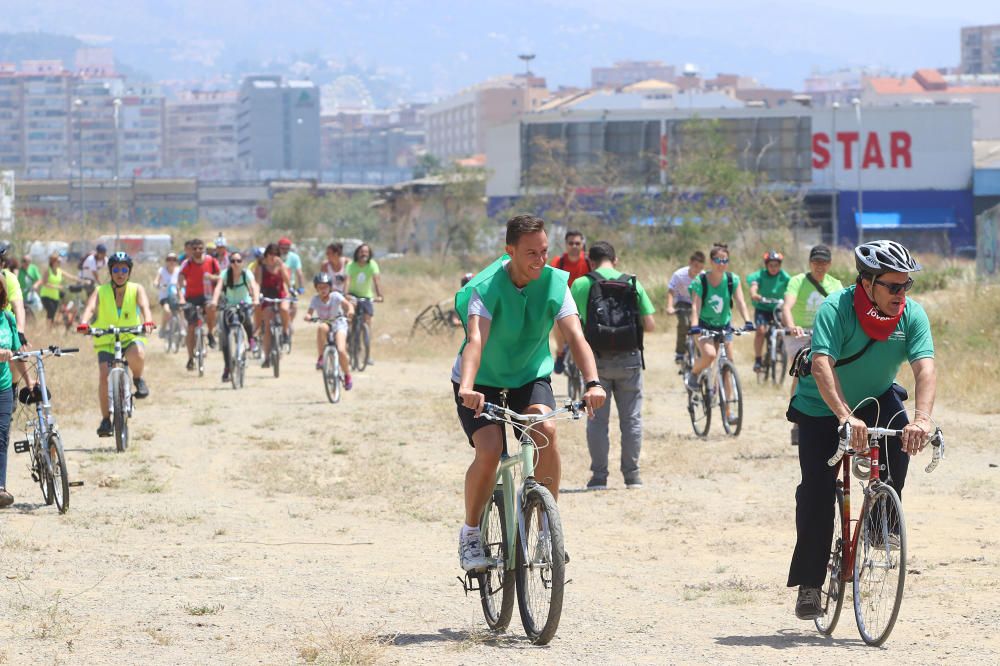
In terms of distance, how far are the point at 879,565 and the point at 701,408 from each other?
348 inches

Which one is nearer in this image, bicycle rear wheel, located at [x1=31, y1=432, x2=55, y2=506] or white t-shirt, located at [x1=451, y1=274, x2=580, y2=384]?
white t-shirt, located at [x1=451, y1=274, x2=580, y2=384]

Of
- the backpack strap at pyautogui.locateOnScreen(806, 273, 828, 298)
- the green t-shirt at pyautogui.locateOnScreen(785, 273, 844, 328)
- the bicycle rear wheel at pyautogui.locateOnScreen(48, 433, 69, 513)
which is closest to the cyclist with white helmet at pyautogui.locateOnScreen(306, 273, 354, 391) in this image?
the green t-shirt at pyautogui.locateOnScreen(785, 273, 844, 328)

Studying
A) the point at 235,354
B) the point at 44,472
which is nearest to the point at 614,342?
the point at 44,472

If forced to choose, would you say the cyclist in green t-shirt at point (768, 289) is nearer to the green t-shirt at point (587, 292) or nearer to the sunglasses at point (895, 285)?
the green t-shirt at point (587, 292)

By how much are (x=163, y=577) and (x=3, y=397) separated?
2.49 metres

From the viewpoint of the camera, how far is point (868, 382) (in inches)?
267

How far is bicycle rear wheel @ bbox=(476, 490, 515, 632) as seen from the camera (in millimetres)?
6992

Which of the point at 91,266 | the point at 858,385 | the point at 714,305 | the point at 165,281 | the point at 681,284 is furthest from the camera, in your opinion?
the point at 91,266

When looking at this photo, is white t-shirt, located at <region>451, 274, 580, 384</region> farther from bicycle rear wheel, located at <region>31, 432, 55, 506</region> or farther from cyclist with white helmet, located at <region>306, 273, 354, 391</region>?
cyclist with white helmet, located at <region>306, 273, 354, 391</region>

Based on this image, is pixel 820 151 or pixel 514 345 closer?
pixel 514 345

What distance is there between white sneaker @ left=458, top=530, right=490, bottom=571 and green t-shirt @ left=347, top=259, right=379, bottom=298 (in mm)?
15920

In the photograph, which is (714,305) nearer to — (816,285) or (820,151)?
(816,285)

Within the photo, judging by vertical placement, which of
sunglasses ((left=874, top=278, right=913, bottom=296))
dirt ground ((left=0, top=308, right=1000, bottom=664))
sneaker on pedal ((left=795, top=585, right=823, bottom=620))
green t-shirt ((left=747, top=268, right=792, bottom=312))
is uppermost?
sunglasses ((left=874, top=278, right=913, bottom=296))

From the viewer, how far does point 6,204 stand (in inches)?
1722
